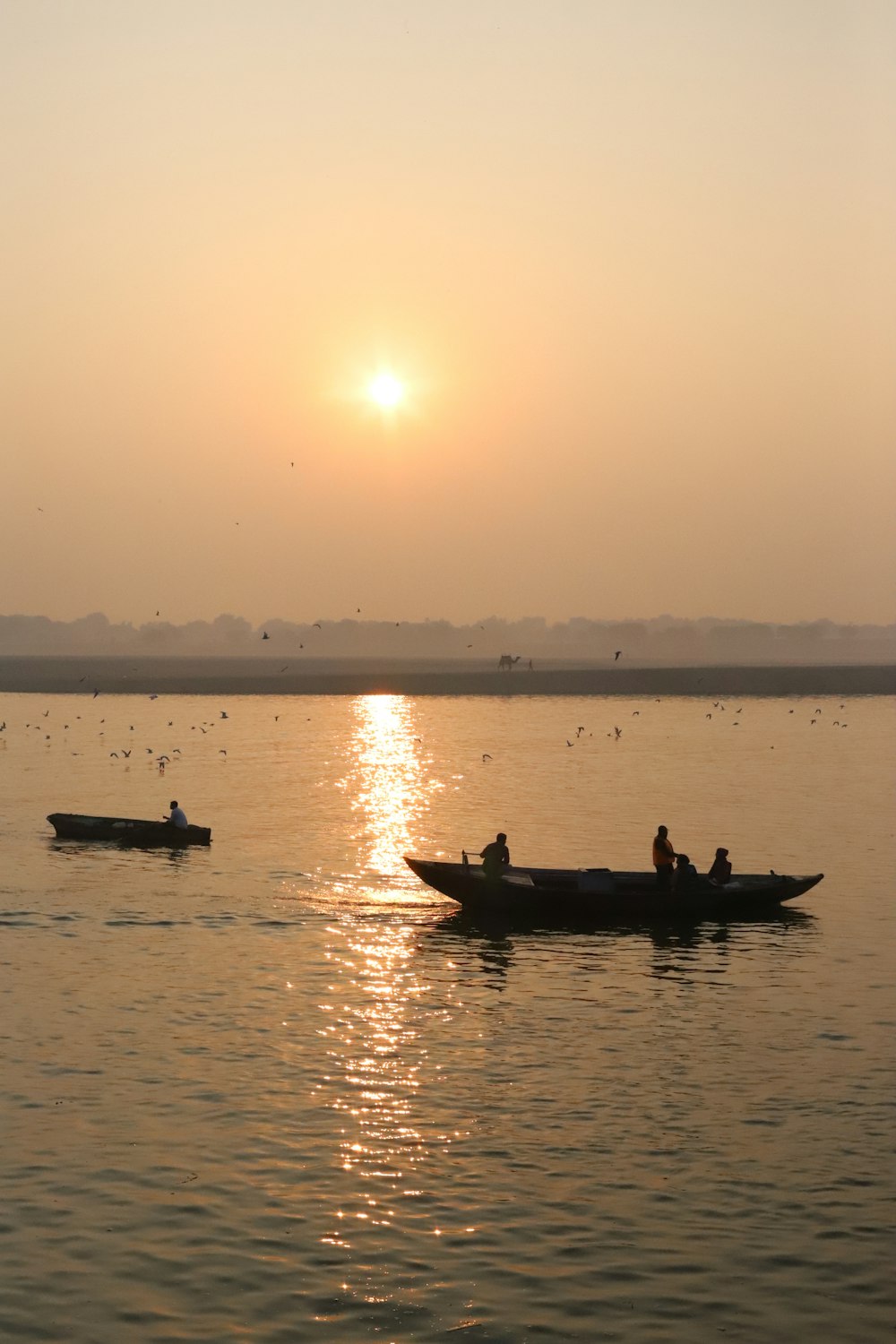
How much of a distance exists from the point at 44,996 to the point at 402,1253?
1637 centimetres

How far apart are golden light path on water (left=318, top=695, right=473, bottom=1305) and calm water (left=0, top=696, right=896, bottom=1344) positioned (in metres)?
0.08

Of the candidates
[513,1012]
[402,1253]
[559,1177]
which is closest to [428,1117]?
[559,1177]

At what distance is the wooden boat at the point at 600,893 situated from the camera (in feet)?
139

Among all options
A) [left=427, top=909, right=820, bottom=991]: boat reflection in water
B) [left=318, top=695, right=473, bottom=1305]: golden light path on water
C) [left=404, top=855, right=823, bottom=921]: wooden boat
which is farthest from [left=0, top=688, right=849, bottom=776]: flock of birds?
[left=427, top=909, right=820, bottom=991]: boat reflection in water

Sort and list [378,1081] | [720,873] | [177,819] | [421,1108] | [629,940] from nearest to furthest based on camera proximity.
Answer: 1. [421,1108]
2. [378,1081]
3. [629,940]
4. [720,873]
5. [177,819]

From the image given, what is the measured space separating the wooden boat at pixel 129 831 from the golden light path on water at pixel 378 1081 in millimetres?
6928

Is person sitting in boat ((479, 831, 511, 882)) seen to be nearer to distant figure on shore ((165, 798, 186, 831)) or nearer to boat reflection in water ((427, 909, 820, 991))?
boat reflection in water ((427, 909, 820, 991))

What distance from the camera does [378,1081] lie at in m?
26.7

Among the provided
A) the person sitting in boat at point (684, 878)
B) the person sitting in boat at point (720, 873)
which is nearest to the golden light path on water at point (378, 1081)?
the person sitting in boat at point (684, 878)

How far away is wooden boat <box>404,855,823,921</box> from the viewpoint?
139ft

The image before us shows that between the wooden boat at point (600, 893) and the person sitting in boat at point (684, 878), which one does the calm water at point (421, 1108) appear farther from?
the person sitting in boat at point (684, 878)

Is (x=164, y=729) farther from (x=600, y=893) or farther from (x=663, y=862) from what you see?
(x=600, y=893)

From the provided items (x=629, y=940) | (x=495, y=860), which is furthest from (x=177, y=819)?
(x=629, y=940)

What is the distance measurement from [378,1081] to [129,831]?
110 feet
